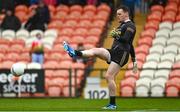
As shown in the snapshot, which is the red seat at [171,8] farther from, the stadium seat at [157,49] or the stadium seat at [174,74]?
the stadium seat at [174,74]

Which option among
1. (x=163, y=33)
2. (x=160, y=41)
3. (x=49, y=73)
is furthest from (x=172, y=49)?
(x=49, y=73)

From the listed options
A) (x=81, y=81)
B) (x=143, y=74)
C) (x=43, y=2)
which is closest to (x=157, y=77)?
(x=143, y=74)

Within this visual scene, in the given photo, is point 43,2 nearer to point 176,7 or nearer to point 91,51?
point 176,7

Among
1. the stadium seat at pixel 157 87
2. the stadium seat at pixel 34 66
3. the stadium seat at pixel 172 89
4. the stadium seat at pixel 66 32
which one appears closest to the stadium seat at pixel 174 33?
the stadium seat at pixel 157 87

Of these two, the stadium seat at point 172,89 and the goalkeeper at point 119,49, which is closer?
the goalkeeper at point 119,49

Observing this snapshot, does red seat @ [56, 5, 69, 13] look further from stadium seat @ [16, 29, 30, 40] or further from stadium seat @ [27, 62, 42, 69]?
stadium seat @ [27, 62, 42, 69]

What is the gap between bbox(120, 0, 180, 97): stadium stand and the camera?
72.2 ft

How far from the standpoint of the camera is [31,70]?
888 inches

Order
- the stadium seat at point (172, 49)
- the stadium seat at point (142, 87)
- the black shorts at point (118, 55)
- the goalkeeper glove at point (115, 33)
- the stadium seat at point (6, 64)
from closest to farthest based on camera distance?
the goalkeeper glove at point (115, 33) → the black shorts at point (118, 55) → the stadium seat at point (142, 87) → the stadium seat at point (172, 49) → the stadium seat at point (6, 64)

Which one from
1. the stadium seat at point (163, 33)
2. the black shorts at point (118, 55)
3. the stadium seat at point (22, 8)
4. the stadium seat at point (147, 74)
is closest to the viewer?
the black shorts at point (118, 55)

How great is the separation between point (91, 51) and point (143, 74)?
8108mm

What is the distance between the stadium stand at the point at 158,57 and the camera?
2200cm

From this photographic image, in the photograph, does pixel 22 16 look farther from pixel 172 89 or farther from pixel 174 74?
pixel 172 89

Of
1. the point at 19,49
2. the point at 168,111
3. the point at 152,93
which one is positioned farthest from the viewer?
the point at 19,49
